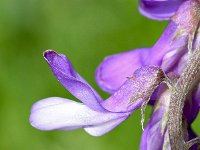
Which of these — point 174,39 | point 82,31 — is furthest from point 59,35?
point 174,39

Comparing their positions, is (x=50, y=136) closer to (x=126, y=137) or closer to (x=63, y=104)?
(x=126, y=137)

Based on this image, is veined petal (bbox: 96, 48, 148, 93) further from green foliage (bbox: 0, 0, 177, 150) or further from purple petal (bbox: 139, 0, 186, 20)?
green foliage (bbox: 0, 0, 177, 150)

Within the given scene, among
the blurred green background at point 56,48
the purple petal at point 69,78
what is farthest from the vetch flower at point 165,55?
the blurred green background at point 56,48

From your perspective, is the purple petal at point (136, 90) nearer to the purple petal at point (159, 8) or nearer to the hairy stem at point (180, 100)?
the hairy stem at point (180, 100)

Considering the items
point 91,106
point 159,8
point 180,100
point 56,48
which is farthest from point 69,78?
point 56,48

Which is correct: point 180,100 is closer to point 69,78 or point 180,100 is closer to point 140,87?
point 140,87

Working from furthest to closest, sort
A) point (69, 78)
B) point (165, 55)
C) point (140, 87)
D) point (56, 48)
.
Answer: point (56, 48), point (165, 55), point (140, 87), point (69, 78)

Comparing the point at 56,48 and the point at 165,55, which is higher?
the point at 165,55
